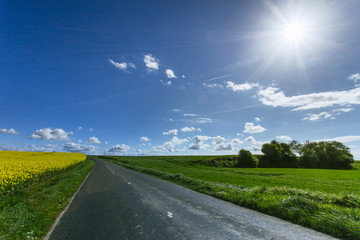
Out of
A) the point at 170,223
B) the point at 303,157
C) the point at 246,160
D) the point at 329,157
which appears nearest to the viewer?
the point at 170,223

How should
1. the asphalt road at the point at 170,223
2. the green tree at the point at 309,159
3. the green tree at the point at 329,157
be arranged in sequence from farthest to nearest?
the green tree at the point at 309,159
the green tree at the point at 329,157
the asphalt road at the point at 170,223

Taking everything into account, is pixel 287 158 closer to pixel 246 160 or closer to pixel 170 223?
pixel 246 160

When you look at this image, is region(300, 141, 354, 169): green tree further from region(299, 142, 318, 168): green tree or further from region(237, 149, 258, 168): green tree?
region(237, 149, 258, 168): green tree

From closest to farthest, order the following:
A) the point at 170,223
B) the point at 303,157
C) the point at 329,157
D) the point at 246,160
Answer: the point at 170,223, the point at 246,160, the point at 329,157, the point at 303,157

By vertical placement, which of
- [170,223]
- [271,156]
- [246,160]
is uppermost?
[271,156]

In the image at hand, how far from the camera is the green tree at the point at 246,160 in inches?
2579

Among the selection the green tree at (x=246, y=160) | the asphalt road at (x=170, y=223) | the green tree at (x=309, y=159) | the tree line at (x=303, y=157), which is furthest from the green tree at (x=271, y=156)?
the asphalt road at (x=170, y=223)

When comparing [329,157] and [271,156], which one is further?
[271,156]

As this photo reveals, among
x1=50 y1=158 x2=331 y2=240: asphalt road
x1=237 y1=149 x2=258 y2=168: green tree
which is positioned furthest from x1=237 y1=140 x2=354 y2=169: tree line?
x1=50 y1=158 x2=331 y2=240: asphalt road

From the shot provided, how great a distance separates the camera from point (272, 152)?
70.9 metres

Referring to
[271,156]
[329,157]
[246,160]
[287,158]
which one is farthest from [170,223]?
[329,157]

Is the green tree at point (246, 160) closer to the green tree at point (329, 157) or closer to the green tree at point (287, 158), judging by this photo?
the green tree at point (287, 158)

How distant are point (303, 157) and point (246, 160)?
89.9 feet

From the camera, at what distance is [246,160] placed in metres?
66.1
